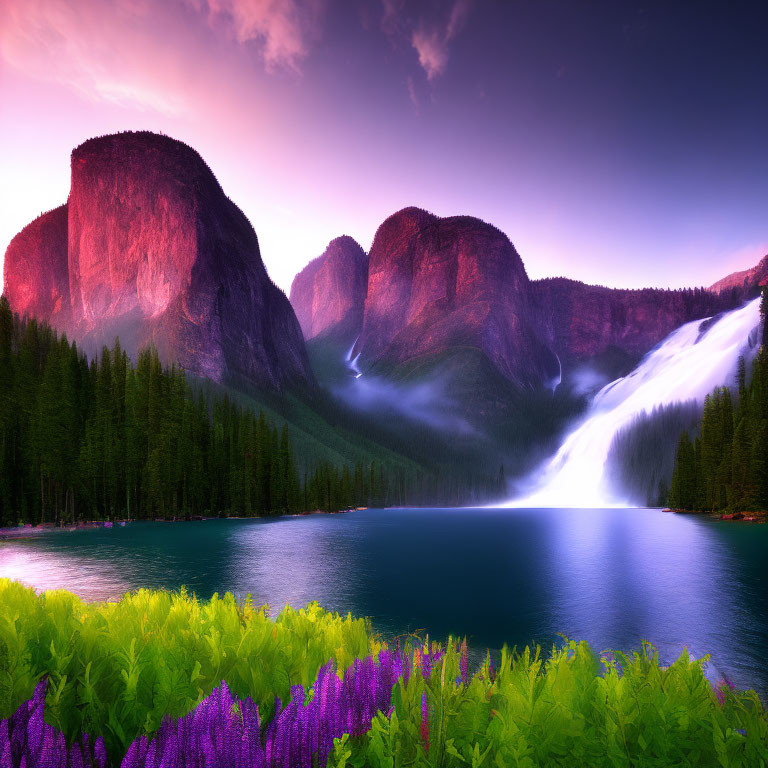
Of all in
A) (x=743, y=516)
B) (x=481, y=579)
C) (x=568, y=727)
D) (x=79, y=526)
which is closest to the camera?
(x=568, y=727)

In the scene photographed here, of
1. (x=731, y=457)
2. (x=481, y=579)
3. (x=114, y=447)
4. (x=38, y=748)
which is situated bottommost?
(x=481, y=579)

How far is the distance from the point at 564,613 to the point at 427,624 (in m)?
9.96

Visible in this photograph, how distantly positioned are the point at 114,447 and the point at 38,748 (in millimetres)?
97201

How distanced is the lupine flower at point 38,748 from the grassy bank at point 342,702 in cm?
20

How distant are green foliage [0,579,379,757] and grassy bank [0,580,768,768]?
16mm

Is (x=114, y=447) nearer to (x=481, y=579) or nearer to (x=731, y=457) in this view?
(x=481, y=579)

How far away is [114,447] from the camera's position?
8975 cm

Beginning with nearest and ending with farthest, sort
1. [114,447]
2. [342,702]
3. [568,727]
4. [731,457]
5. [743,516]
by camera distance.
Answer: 1. [568,727]
2. [342,702]
3. [114,447]
4. [743,516]
5. [731,457]

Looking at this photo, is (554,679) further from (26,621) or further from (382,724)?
(26,621)

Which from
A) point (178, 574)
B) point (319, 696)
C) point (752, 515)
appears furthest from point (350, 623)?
point (752, 515)

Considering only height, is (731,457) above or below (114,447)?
below

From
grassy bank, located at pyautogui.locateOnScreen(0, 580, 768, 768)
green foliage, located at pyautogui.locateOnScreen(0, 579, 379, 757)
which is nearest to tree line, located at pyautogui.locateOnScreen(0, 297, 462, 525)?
green foliage, located at pyautogui.locateOnScreen(0, 579, 379, 757)

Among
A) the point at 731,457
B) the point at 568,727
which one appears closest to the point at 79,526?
the point at 568,727

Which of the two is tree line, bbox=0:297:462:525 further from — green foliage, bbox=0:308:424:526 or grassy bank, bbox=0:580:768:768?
grassy bank, bbox=0:580:768:768
